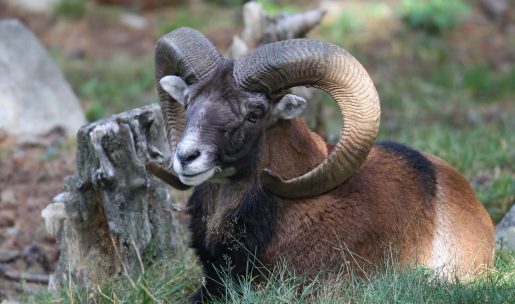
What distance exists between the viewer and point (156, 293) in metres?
7.30

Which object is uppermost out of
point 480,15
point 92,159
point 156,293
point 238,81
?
point 238,81

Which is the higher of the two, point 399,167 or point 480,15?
point 399,167

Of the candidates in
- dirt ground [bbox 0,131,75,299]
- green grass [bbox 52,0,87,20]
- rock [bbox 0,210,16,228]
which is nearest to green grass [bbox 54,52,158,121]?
dirt ground [bbox 0,131,75,299]

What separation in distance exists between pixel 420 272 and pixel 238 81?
1822 mm

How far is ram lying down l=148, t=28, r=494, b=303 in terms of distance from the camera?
694 cm

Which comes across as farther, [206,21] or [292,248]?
[206,21]

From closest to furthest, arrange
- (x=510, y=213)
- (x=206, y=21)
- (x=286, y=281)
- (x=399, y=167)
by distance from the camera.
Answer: (x=286, y=281) → (x=399, y=167) → (x=510, y=213) → (x=206, y=21)

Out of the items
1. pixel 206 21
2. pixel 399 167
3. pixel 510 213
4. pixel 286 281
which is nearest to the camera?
pixel 286 281

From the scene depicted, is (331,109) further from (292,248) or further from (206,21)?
(292,248)

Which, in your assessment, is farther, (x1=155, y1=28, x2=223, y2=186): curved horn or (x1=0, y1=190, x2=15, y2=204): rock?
(x1=0, y1=190, x2=15, y2=204): rock

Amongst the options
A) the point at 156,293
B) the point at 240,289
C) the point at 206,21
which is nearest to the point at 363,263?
the point at 240,289

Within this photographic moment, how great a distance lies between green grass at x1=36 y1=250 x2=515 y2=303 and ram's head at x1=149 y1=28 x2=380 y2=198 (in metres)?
0.67

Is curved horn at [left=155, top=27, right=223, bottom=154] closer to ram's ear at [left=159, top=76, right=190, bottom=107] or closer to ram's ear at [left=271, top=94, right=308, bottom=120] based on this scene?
ram's ear at [left=159, top=76, right=190, bottom=107]

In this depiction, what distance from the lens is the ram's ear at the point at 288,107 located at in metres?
7.11
